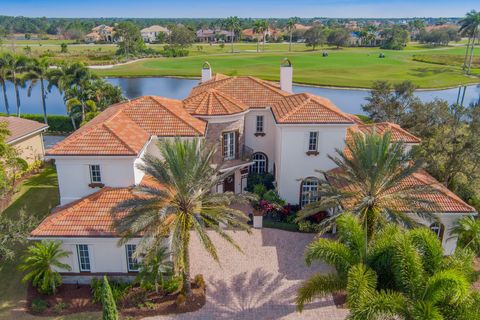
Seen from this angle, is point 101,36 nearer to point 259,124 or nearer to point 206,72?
point 206,72

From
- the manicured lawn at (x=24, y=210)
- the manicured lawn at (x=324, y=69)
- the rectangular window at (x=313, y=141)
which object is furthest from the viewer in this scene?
the manicured lawn at (x=324, y=69)

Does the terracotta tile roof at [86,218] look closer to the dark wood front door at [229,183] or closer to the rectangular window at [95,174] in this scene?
the rectangular window at [95,174]

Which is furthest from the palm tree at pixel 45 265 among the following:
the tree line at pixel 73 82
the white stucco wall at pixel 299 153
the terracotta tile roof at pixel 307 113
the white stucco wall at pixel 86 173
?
the tree line at pixel 73 82

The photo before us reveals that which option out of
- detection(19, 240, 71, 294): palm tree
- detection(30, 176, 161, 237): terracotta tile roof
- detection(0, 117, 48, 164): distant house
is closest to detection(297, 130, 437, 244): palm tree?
detection(30, 176, 161, 237): terracotta tile roof

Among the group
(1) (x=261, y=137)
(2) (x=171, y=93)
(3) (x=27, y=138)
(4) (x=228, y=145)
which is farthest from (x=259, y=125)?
(2) (x=171, y=93)

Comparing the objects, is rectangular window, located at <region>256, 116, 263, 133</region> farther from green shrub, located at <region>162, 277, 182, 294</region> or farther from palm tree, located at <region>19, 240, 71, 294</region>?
palm tree, located at <region>19, 240, 71, 294</region>
